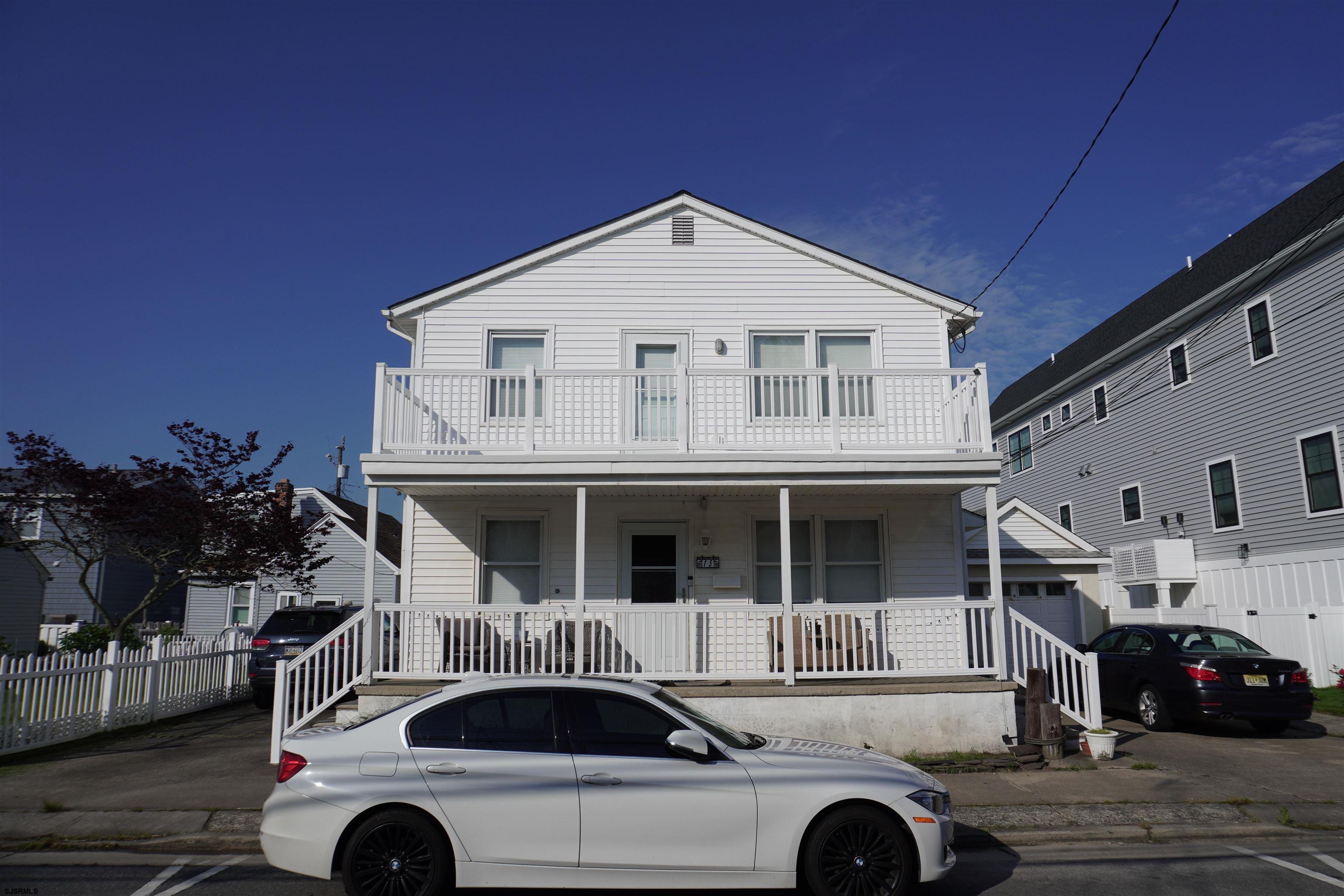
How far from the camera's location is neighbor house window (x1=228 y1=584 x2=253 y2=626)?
29062 millimetres

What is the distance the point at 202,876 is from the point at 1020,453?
28.9 m

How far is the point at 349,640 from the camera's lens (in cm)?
1173

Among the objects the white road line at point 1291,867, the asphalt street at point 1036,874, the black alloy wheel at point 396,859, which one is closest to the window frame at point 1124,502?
the asphalt street at point 1036,874

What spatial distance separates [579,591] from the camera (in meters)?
10.2

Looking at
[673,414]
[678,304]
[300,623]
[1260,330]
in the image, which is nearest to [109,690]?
[300,623]

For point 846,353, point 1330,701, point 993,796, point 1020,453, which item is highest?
point 1020,453

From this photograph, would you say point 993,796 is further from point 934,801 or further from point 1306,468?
point 1306,468

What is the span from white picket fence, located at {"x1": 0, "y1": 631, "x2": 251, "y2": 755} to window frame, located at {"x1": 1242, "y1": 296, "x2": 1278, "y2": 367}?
68.0 ft

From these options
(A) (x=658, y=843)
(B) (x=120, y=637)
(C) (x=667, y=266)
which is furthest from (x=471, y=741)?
(B) (x=120, y=637)

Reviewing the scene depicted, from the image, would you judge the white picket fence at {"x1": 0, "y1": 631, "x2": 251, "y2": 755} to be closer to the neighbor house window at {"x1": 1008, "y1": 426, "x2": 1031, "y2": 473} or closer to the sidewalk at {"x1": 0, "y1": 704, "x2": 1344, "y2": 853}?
the sidewalk at {"x1": 0, "y1": 704, "x2": 1344, "y2": 853}

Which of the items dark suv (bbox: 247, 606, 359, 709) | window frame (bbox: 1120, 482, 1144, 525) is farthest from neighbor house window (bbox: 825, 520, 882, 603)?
window frame (bbox: 1120, 482, 1144, 525)

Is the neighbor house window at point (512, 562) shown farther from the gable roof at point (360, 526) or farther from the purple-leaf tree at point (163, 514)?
the gable roof at point (360, 526)

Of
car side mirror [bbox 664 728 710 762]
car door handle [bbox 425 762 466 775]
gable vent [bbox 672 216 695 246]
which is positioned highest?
gable vent [bbox 672 216 695 246]

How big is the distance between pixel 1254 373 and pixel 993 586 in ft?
40.1
